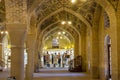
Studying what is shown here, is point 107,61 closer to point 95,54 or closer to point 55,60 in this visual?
point 95,54

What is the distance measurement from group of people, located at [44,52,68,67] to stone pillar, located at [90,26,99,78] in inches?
743

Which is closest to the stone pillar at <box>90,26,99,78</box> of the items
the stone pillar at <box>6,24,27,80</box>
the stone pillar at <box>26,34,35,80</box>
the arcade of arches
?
the arcade of arches

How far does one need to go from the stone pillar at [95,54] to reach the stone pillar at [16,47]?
7.80m

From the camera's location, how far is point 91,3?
17641 millimetres

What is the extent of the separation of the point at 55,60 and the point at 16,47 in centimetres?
2888

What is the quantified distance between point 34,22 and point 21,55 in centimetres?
695

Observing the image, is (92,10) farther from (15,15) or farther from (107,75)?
(15,15)

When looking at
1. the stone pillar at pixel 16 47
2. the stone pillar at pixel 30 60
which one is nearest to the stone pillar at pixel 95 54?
the stone pillar at pixel 30 60

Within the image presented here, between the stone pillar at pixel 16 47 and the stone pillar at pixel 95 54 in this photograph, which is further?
the stone pillar at pixel 95 54

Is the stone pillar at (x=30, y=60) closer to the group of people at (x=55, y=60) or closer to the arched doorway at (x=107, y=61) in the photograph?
the arched doorway at (x=107, y=61)

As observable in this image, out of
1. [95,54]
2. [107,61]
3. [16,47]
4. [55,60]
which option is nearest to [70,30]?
[95,54]

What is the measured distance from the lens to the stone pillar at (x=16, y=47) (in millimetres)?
11578

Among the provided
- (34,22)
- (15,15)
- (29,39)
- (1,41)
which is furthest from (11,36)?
(1,41)

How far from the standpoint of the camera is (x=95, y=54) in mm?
18484
